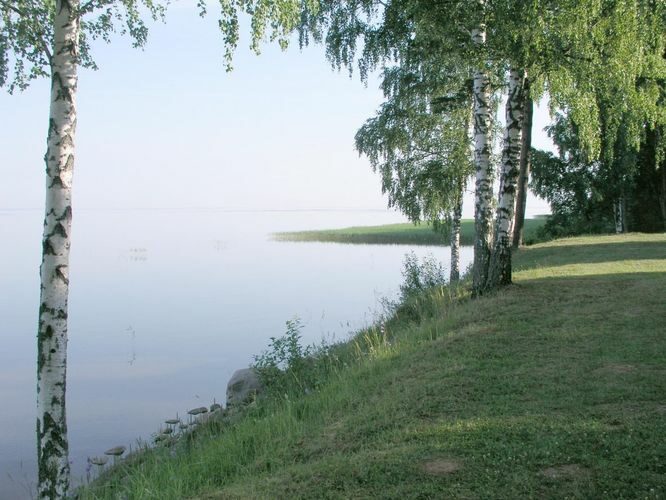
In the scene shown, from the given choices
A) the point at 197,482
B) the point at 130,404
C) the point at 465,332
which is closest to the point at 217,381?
the point at 130,404

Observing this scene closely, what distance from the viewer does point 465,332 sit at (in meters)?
9.22

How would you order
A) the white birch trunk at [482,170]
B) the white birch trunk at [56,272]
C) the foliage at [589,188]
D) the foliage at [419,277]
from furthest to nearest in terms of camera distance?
the foliage at [589,188] < the foliage at [419,277] < the white birch trunk at [482,170] < the white birch trunk at [56,272]

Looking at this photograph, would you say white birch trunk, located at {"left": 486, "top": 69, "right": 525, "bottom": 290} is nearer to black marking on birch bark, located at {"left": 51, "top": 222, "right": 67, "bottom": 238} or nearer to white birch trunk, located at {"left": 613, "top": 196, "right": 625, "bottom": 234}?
black marking on birch bark, located at {"left": 51, "top": 222, "right": 67, "bottom": 238}

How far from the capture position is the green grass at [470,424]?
4.43 m

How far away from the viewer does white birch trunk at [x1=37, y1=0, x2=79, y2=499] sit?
6719 mm

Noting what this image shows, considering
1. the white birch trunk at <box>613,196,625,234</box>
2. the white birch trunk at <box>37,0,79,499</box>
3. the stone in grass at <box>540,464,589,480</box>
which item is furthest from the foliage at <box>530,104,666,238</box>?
the stone in grass at <box>540,464,589,480</box>

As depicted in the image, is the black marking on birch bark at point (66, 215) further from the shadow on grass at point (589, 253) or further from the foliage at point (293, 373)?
the shadow on grass at point (589, 253)

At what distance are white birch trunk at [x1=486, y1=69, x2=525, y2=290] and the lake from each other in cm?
448

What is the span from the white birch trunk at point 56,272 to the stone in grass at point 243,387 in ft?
12.7

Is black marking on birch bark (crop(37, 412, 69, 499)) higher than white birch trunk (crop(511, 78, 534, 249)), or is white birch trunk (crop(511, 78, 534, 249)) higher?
white birch trunk (crop(511, 78, 534, 249))

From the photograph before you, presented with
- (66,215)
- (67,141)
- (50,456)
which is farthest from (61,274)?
(50,456)

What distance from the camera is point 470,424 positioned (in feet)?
17.7

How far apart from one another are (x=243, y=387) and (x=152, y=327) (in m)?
8.02

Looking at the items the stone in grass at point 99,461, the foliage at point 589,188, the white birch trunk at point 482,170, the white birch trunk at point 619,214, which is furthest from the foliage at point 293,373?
the white birch trunk at point 619,214
